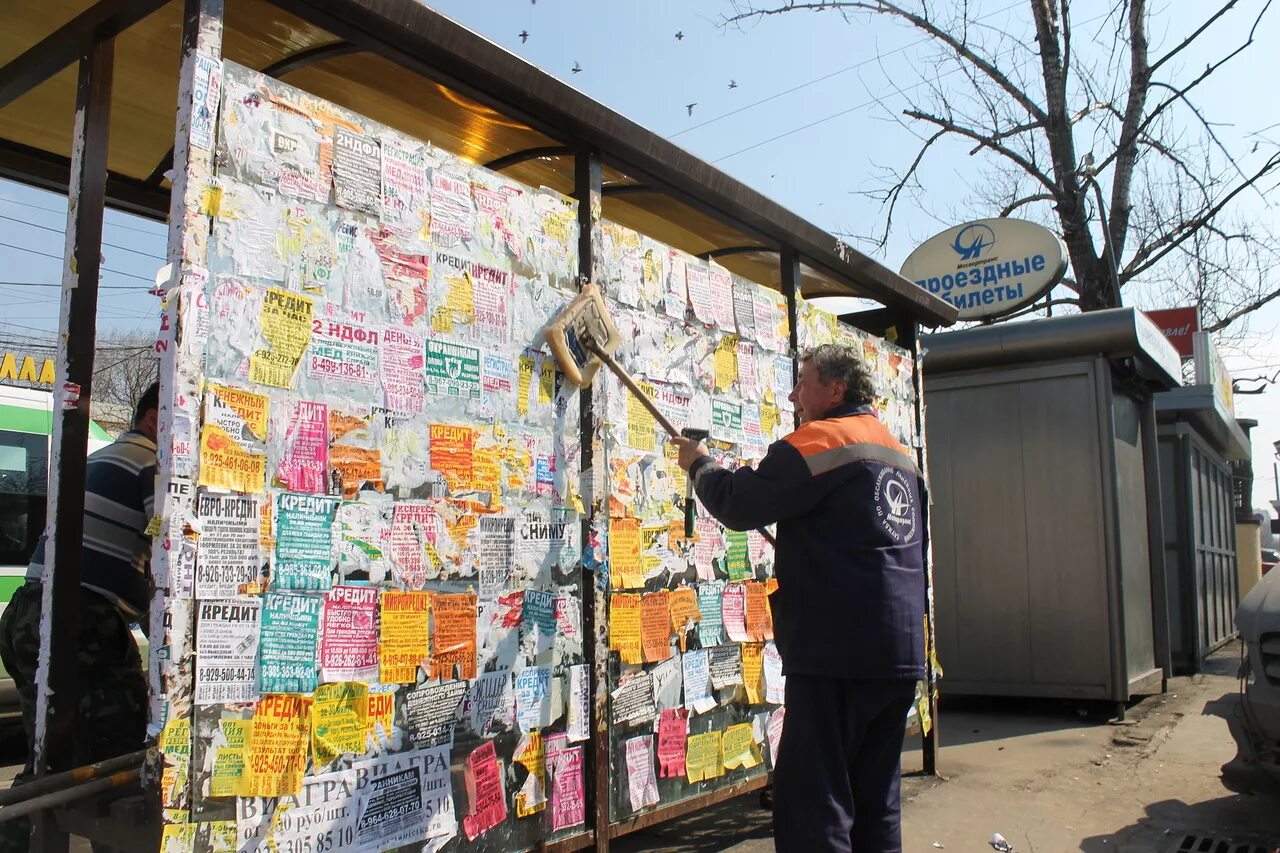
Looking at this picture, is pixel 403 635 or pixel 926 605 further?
pixel 926 605

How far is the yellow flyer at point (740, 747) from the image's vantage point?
14.6 feet

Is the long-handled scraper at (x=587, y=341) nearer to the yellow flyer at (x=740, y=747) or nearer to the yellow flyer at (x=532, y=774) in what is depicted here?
the yellow flyer at (x=532, y=774)

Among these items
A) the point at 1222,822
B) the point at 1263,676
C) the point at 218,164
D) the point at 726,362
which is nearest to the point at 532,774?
the point at 726,362

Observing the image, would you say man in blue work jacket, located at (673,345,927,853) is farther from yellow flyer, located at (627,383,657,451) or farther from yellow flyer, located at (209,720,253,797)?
yellow flyer, located at (209,720,253,797)

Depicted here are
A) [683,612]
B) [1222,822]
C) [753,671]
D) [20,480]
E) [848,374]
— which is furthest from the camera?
[20,480]

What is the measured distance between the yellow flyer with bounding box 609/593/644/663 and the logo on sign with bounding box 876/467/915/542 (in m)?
1.10

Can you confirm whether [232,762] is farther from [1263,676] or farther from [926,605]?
[1263,676]

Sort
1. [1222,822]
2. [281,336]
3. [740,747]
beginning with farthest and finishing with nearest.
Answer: [1222,822] < [740,747] < [281,336]

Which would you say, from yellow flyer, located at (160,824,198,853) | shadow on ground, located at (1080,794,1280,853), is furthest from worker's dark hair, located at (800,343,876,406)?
shadow on ground, located at (1080,794,1280,853)

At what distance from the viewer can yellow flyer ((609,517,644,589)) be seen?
12.7 ft

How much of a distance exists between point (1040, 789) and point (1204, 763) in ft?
4.71

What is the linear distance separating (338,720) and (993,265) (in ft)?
32.2

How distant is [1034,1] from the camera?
46.2 ft

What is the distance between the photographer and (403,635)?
2.99 m
